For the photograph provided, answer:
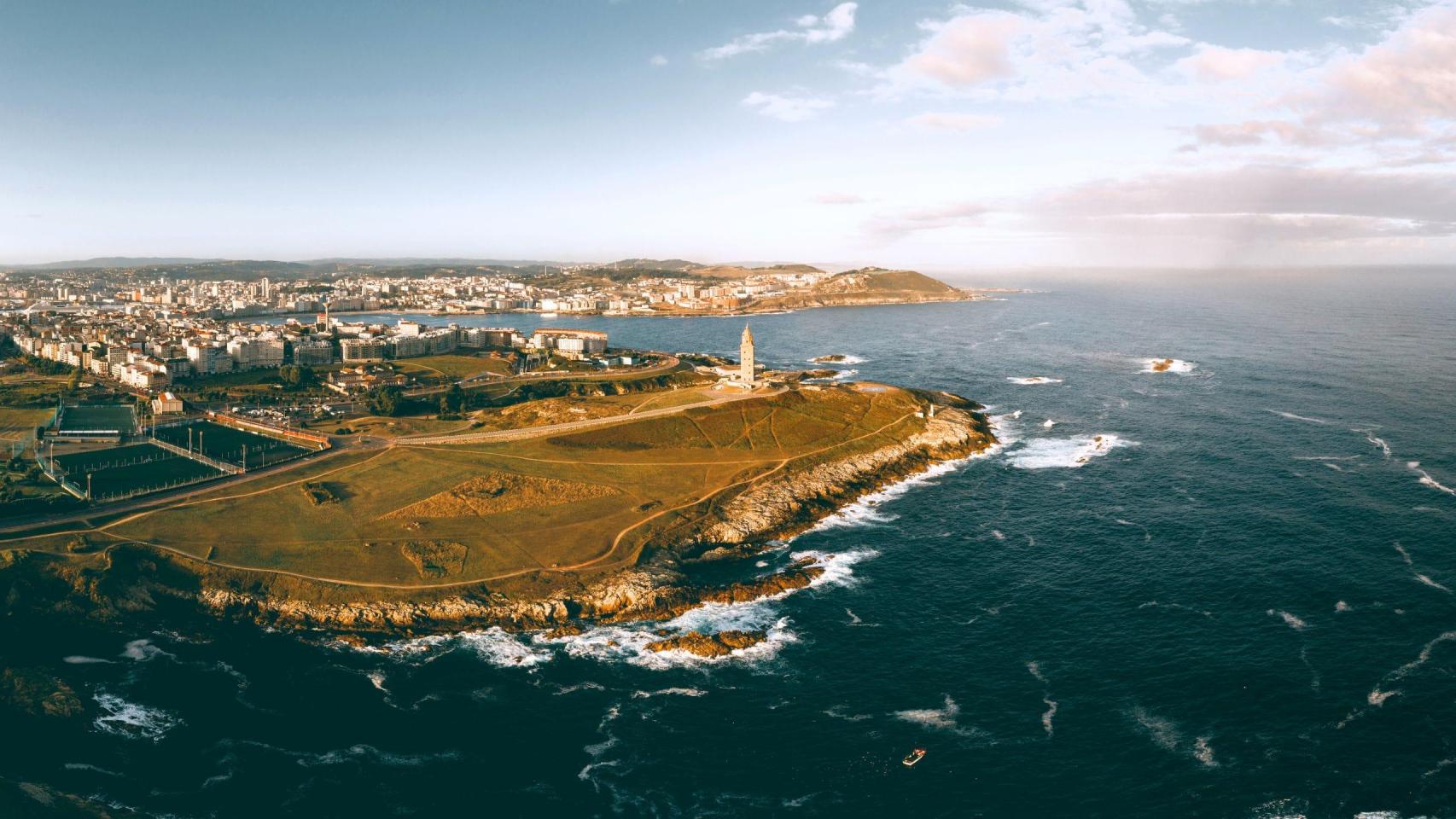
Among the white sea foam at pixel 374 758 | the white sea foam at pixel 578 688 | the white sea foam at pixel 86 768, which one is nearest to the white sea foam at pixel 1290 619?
the white sea foam at pixel 578 688

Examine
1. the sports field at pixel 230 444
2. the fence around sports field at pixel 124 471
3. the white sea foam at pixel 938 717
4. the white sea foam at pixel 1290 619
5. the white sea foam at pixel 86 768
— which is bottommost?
the white sea foam at pixel 86 768

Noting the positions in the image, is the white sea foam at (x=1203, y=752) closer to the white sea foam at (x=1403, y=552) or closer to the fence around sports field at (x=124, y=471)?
the white sea foam at (x=1403, y=552)

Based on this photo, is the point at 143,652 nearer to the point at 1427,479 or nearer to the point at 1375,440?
the point at 1427,479

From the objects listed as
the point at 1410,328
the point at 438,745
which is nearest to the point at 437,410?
the point at 438,745

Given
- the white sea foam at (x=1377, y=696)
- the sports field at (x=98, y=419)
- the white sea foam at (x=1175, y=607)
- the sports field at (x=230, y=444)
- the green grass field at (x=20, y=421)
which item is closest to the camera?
the white sea foam at (x=1377, y=696)

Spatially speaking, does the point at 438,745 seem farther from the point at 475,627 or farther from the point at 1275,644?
the point at 1275,644
